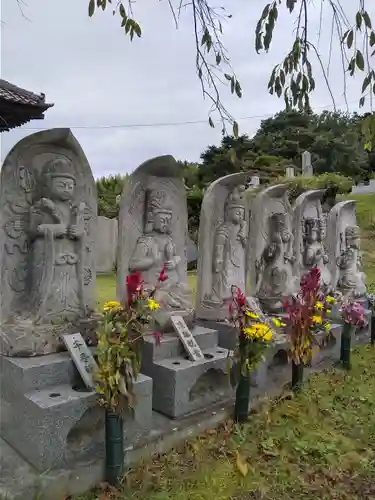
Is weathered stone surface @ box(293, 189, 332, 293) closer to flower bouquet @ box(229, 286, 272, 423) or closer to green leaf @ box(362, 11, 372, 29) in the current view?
flower bouquet @ box(229, 286, 272, 423)

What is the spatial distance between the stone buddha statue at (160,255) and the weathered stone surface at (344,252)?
10.0 ft

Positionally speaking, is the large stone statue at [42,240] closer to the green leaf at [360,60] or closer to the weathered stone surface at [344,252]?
the green leaf at [360,60]

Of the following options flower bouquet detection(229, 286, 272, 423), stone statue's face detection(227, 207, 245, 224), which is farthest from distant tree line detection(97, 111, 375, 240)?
flower bouquet detection(229, 286, 272, 423)

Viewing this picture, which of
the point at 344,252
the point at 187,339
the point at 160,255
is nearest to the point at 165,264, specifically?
the point at 160,255

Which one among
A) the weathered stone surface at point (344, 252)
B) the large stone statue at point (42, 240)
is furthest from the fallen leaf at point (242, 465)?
the weathered stone surface at point (344, 252)

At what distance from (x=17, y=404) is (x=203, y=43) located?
2.51 meters

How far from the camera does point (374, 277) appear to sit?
1170 centimetres

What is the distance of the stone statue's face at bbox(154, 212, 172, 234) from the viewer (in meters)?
4.11

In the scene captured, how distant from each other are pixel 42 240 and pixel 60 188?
427 millimetres

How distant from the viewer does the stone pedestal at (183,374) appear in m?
3.40

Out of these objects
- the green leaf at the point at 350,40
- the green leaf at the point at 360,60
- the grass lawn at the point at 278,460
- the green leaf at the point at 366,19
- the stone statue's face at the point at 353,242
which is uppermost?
the green leaf at the point at 366,19

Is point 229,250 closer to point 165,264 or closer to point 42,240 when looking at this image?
point 165,264

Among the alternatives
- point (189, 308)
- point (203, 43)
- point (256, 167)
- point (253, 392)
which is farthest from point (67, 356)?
point (256, 167)

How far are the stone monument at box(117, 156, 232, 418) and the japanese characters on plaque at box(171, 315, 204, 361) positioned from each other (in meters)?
0.06
